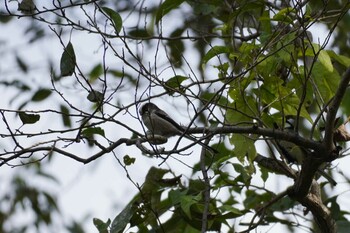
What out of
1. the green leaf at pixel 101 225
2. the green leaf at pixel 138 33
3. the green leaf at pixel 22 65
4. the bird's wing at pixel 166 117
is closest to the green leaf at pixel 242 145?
the bird's wing at pixel 166 117

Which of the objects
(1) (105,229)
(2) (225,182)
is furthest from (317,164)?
(1) (105,229)

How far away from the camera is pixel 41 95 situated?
573 centimetres

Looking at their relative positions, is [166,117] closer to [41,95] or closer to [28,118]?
[41,95]

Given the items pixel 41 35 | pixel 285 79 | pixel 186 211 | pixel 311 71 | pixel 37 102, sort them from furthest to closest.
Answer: pixel 41 35, pixel 37 102, pixel 285 79, pixel 186 211, pixel 311 71

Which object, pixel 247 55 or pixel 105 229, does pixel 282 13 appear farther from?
pixel 105 229

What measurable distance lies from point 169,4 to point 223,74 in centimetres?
87

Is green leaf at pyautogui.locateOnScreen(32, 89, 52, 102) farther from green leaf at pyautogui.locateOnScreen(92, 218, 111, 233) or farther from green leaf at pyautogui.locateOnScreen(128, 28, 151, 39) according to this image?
green leaf at pyautogui.locateOnScreen(92, 218, 111, 233)

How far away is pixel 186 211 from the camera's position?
171 inches

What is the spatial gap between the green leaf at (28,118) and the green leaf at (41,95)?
6.34 ft

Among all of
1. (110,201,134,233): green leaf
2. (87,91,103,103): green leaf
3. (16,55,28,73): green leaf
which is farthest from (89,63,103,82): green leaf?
(87,91,103,103): green leaf

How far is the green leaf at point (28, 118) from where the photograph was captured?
3789 mm

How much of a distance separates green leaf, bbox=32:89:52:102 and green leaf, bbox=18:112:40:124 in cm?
193

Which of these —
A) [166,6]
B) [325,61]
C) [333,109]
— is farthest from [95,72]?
[333,109]

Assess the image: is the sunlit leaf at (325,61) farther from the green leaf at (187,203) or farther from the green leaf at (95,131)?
the green leaf at (95,131)
